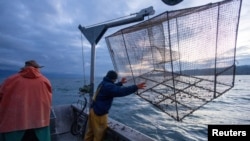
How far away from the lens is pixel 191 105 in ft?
12.4

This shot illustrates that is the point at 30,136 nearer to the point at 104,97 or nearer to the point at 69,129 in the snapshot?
the point at 104,97

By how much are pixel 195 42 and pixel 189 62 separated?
1.26 feet

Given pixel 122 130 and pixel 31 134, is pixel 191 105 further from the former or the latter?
pixel 31 134

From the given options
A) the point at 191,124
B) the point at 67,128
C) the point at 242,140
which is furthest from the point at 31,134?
the point at 191,124

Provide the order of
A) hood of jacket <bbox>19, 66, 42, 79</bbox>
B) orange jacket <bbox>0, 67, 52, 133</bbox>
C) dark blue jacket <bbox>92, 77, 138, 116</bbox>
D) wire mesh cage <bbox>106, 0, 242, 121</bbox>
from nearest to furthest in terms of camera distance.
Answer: orange jacket <bbox>0, 67, 52, 133</bbox> → hood of jacket <bbox>19, 66, 42, 79</bbox> → wire mesh cage <bbox>106, 0, 242, 121</bbox> → dark blue jacket <bbox>92, 77, 138, 116</bbox>

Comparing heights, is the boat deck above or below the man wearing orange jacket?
below

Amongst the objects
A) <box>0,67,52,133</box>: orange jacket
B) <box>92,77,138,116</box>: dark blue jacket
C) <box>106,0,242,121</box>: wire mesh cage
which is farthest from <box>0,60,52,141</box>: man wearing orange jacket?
<box>106,0,242,121</box>: wire mesh cage

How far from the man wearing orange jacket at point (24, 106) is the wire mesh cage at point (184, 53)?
1962mm

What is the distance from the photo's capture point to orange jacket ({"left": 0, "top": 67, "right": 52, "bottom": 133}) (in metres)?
2.66

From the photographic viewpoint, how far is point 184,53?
3477 millimetres

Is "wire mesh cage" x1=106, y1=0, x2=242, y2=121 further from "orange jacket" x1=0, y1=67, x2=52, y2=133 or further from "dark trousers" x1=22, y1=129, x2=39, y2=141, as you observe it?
"dark trousers" x1=22, y1=129, x2=39, y2=141

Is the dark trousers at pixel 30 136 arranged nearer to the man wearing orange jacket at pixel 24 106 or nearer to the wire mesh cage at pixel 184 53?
the man wearing orange jacket at pixel 24 106

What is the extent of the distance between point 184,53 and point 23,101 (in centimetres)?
264

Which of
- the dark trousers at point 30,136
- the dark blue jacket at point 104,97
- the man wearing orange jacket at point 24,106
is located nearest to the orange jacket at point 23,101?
the man wearing orange jacket at point 24,106
